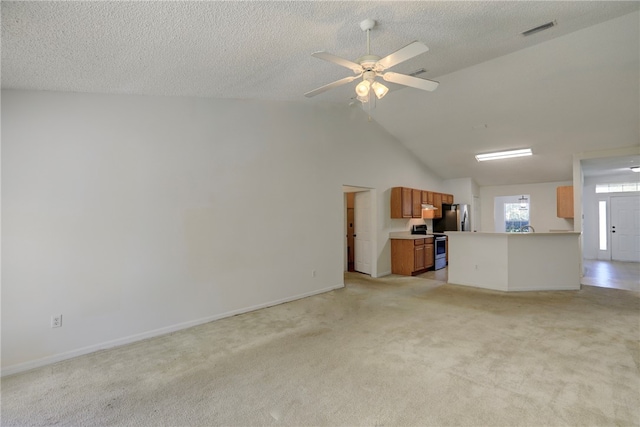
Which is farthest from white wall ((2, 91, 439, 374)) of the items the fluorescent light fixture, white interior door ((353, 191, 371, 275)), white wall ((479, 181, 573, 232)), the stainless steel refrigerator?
white wall ((479, 181, 573, 232))

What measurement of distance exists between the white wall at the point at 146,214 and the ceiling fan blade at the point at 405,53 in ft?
7.88

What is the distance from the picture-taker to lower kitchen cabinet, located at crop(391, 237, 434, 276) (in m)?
6.41

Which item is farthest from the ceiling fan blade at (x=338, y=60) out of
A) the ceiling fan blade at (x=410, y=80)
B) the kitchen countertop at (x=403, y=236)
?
the kitchen countertop at (x=403, y=236)

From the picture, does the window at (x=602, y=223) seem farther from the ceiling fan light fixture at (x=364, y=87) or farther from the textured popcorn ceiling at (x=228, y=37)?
the ceiling fan light fixture at (x=364, y=87)

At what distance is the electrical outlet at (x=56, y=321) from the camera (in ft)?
9.09

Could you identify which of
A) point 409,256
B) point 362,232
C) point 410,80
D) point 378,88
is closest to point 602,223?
point 409,256

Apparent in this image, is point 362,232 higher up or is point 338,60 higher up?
point 338,60

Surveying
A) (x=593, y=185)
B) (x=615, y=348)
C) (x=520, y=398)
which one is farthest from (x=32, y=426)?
(x=593, y=185)

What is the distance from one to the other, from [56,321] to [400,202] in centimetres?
589

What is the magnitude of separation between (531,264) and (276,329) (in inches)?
185

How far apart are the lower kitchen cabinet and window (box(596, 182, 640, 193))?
6.22 meters

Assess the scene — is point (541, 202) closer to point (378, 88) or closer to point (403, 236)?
point (403, 236)

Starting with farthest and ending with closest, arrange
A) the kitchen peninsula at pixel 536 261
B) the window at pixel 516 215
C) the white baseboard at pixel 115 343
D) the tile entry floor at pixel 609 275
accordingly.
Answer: the window at pixel 516 215
the tile entry floor at pixel 609 275
the kitchen peninsula at pixel 536 261
the white baseboard at pixel 115 343

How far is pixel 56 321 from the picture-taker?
278 centimetres
